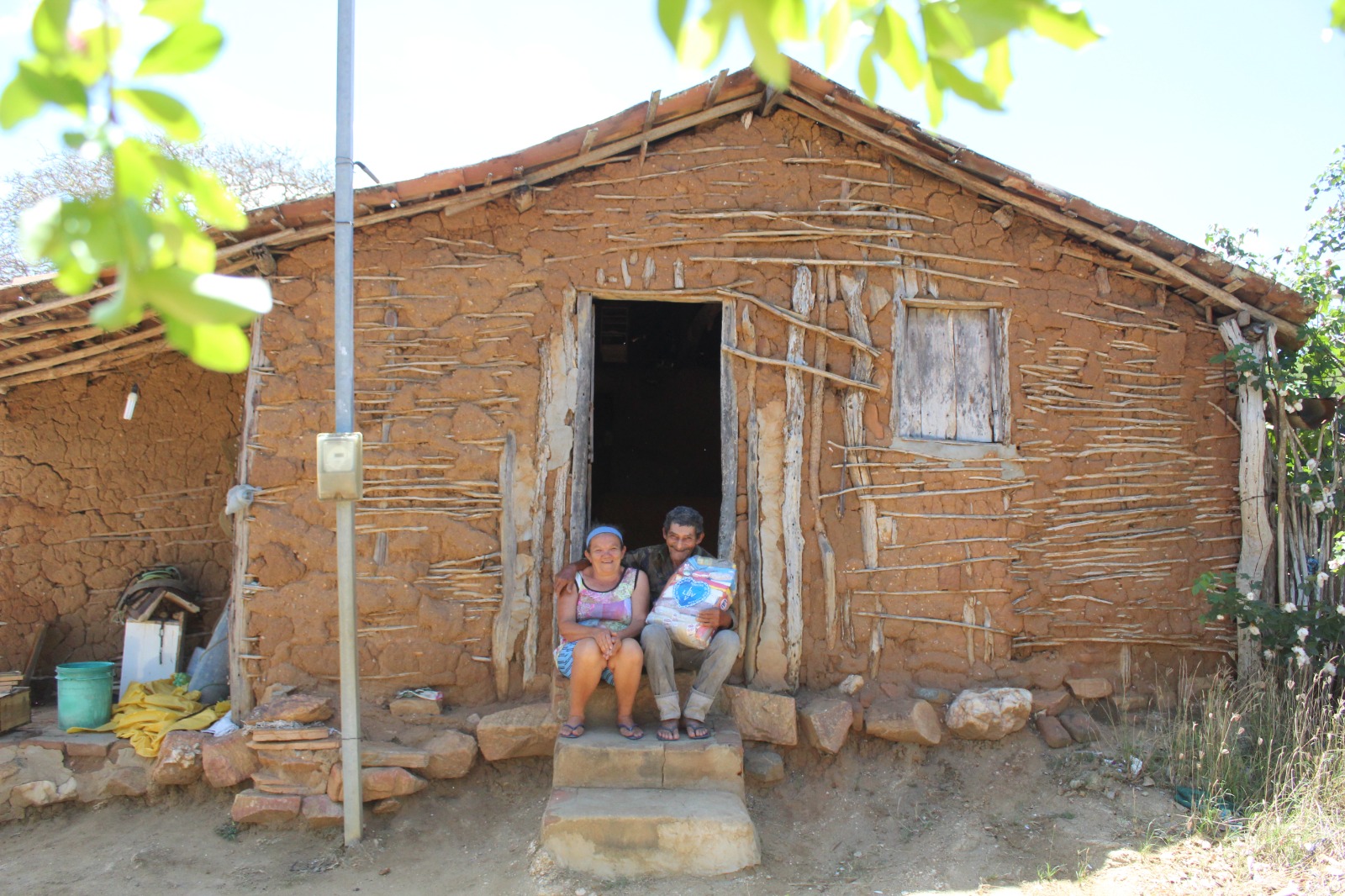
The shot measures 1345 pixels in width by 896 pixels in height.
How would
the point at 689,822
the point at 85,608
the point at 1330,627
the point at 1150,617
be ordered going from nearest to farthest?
the point at 689,822 → the point at 1330,627 → the point at 1150,617 → the point at 85,608

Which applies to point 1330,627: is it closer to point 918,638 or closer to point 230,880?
point 918,638

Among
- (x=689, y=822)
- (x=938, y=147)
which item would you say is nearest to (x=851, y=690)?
(x=689, y=822)

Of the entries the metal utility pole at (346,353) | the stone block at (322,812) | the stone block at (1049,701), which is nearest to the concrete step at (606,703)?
the metal utility pole at (346,353)

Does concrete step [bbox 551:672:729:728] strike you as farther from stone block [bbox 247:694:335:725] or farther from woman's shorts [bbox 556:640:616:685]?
stone block [bbox 247:694:335:725]

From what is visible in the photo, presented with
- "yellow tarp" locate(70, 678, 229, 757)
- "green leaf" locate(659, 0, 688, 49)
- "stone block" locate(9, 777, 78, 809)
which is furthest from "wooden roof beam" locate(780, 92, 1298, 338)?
"stone block" locate(9, 777, 78, 809)

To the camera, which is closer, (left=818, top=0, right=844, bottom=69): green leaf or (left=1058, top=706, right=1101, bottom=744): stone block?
(left=818, top=0, right=844, bottom=69): green leaf

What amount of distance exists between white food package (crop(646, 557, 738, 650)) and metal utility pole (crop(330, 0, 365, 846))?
1.54 metres

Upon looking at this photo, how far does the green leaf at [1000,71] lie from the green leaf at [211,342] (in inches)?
45.2

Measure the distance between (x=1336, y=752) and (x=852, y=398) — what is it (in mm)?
3031

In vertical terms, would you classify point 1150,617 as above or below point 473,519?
below

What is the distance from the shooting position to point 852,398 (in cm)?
575

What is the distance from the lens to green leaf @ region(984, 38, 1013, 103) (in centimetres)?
148

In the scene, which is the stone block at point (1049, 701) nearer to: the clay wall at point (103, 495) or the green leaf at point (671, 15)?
the green leaf at point (671, 15)

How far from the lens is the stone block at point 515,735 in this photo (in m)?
5.25
